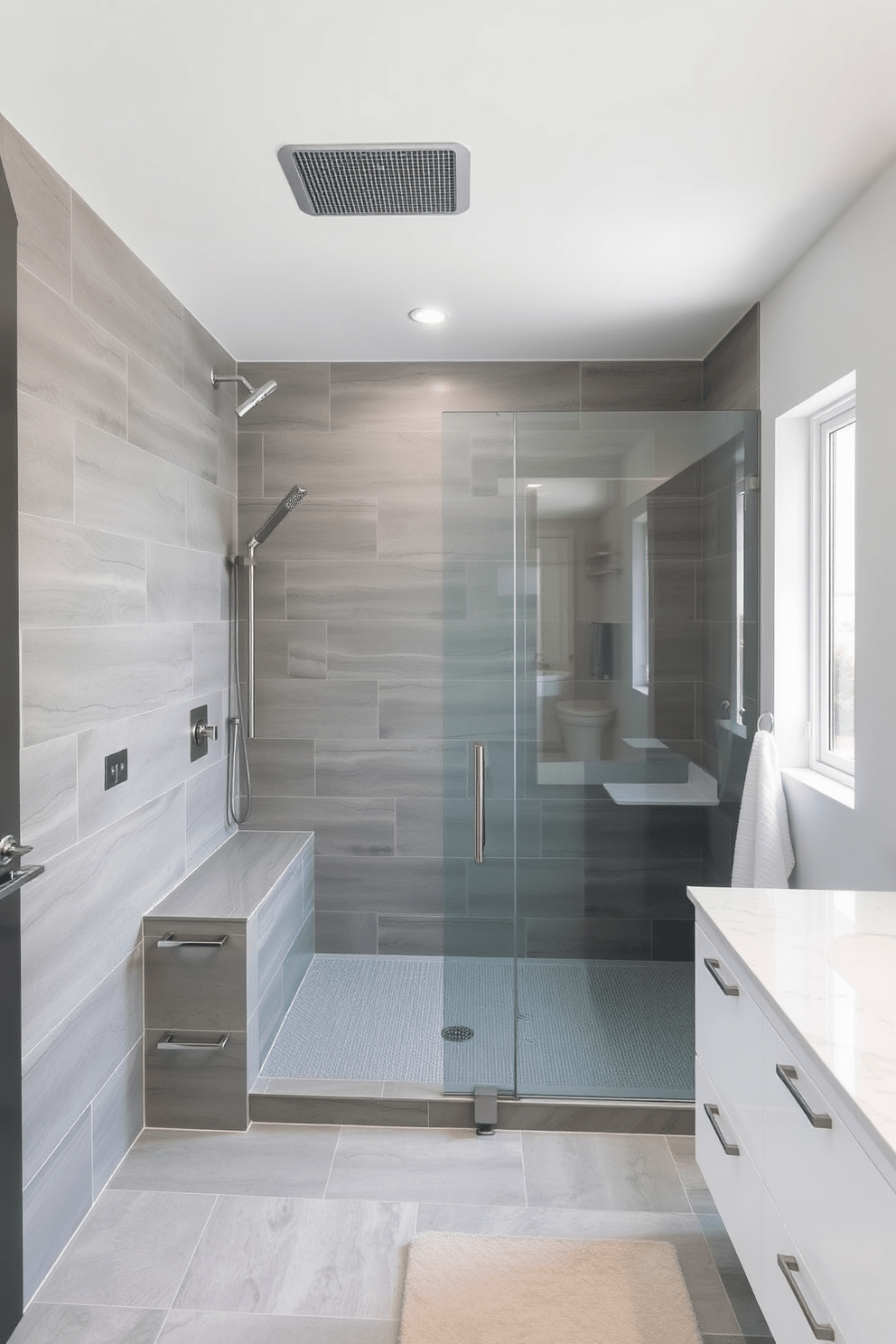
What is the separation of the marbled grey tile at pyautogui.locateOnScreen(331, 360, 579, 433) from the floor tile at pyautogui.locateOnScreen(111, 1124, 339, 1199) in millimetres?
2525

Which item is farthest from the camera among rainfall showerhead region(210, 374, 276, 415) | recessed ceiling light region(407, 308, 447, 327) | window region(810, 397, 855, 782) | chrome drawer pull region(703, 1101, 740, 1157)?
rainfall showerhead region(210, 374, 276, 415)

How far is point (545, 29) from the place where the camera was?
1538mm

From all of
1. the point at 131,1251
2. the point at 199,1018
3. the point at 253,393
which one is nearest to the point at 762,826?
the point at 199,1018

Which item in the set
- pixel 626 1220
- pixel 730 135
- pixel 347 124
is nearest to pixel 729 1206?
pixel 626 1220

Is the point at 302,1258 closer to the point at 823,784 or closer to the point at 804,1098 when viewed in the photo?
the point at 804,1098

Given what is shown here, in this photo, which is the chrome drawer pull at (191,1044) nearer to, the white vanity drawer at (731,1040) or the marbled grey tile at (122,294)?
the white vanity drawer at (731,1040)

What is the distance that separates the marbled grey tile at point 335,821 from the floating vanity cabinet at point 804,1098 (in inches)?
73.1

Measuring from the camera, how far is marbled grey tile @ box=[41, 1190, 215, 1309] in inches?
74.2

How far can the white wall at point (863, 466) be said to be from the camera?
6.55 feet

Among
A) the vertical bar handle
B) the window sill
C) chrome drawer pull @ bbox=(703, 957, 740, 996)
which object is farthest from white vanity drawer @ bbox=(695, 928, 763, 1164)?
the vertical bar handle

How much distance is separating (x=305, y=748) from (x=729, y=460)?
1.96 m

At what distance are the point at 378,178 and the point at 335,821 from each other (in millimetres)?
2377

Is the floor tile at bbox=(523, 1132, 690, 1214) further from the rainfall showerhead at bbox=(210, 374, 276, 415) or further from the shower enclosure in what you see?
the rainfall showerhead at bbox=(210, 374, 276, 415)

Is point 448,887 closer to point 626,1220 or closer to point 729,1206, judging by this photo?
point 626,1220
